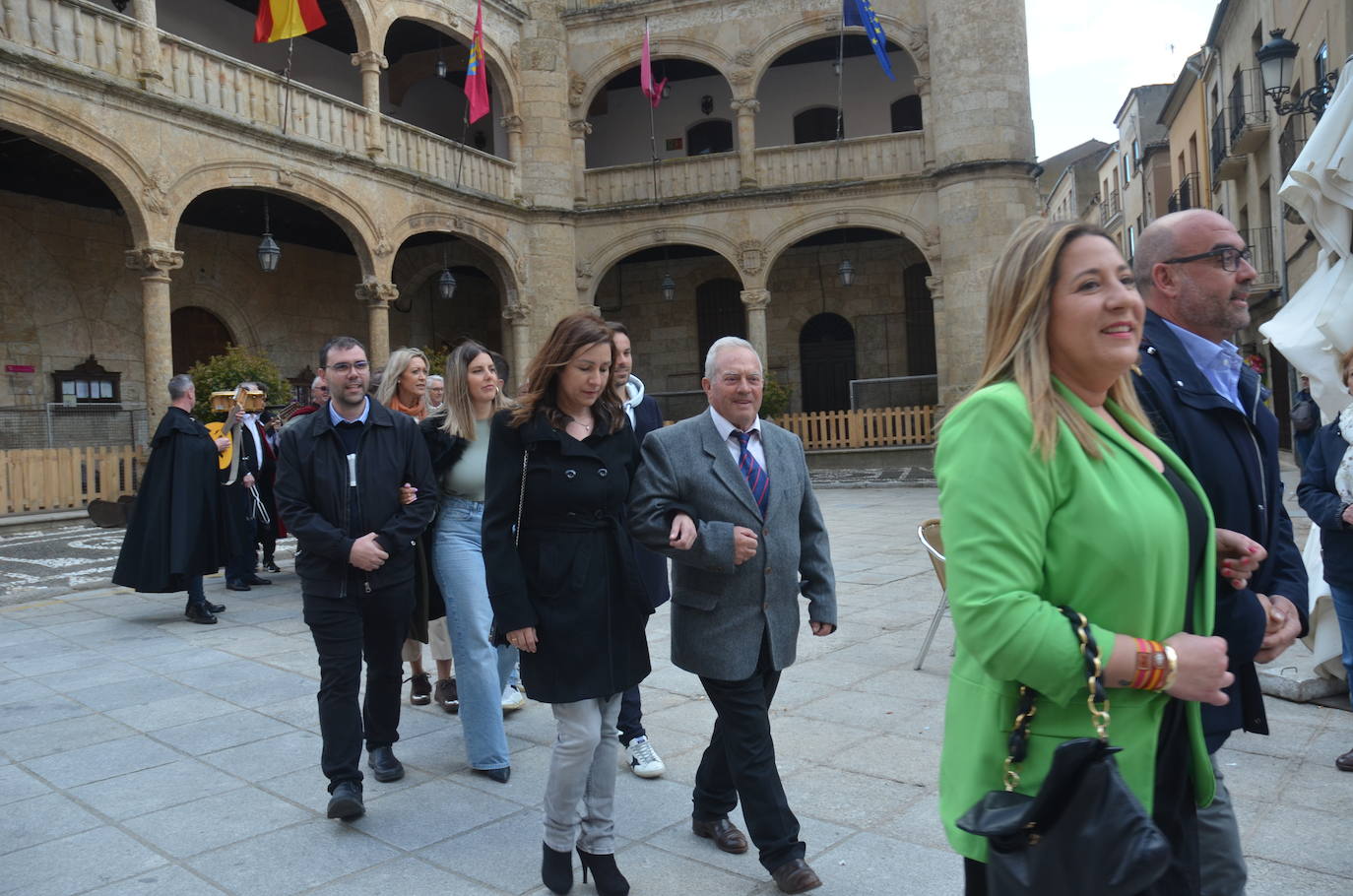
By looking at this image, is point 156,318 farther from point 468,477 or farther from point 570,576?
point 570,576

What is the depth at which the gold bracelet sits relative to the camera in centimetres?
159

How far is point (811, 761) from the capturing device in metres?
4.18

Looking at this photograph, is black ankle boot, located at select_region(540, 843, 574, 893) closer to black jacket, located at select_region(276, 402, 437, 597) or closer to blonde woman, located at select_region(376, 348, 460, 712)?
black jacket, located at select_region(276, 402, 437, 597)

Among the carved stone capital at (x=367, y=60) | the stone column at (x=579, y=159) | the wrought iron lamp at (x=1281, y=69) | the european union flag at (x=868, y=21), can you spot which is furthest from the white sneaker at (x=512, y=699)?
the stone column at (x=579, y=159)

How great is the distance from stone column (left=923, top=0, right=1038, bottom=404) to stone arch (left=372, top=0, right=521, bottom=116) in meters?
8.30

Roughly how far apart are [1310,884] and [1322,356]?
2710 mm

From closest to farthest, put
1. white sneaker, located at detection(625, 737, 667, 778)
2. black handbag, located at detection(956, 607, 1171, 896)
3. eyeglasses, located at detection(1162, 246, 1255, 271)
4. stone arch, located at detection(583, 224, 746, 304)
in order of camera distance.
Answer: black handbag, located at detection(956, 607, 1171, 896), eyeglasses, located at detection(1162, 246, 1255, 271), white sneaker, located at detection(625, 737, 667, 778), stone arch, located at detection(583, 224, 746, 304)

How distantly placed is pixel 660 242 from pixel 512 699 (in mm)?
16790

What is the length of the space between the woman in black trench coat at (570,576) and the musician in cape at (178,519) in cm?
528

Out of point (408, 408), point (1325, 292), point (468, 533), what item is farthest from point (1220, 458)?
point (408, 408)

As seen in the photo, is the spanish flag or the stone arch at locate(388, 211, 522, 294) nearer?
the spanish flag

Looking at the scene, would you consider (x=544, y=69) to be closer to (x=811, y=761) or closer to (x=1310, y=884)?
(x=811, y=761)

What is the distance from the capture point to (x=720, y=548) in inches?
120

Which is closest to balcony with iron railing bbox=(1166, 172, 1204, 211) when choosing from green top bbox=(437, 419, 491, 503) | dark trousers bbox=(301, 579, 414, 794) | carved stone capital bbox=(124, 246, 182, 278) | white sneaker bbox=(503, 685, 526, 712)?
carved stone capital bbox=(124, 246, 182, 278)
